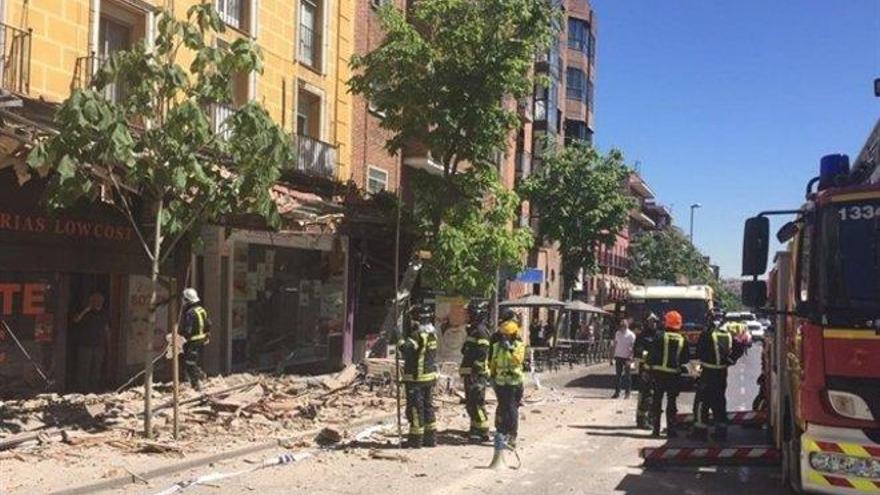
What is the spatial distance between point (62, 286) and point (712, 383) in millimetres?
9529

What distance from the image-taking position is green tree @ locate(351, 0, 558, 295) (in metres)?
16.3

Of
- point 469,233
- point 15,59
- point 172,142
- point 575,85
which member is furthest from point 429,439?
point 575,85

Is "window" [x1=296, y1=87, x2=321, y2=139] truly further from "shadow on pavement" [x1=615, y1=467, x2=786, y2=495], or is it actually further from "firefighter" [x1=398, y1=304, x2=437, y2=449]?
"shadow on pavement" [x1=615, y1=467, x2=786, y2=495]

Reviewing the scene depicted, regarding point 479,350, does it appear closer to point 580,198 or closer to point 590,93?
point 580,198

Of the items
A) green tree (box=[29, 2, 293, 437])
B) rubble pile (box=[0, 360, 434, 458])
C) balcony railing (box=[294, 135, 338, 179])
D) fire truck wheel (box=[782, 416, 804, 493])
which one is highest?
balcony railing (box=[294, 135, 338, 179])

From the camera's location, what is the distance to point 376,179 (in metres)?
25.2

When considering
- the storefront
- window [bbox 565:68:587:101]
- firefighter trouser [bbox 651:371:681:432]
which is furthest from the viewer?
window [bbox 565:68:587:101]

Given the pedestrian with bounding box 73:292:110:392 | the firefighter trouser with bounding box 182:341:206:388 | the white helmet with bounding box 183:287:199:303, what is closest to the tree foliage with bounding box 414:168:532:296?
the white helmet with bounding box 183:287:199:303

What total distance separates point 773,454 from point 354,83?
10.9 meters

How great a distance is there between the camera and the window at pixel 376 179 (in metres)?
24.5

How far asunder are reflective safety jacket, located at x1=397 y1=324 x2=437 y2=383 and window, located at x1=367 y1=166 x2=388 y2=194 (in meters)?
13.1

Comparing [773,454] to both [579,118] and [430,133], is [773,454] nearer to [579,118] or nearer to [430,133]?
[430,133]

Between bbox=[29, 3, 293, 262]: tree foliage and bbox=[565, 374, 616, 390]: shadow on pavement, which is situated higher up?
bbox=[29, 3, 293, 262]: tree foliage

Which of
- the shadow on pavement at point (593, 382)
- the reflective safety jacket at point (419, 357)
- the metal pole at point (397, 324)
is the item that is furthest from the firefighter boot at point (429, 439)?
the shadow on pavement at point (593, 382)
